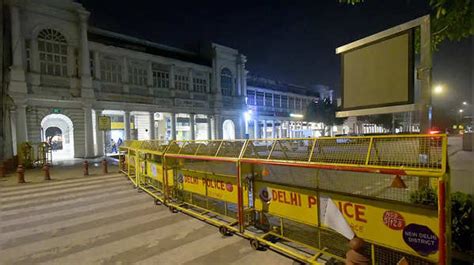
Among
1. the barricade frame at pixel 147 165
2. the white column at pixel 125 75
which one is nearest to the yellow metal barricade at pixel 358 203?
the barricade frame at pixel 147 165

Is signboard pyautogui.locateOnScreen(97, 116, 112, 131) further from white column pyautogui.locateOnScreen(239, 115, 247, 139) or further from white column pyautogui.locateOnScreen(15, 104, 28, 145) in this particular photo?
white column pyautogui.locateOnScreen(239, 115, 247, 139)

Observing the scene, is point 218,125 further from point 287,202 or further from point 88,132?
point 287,202

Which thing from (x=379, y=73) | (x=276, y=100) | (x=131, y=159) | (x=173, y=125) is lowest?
(x=131, y=159)

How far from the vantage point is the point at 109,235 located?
220 inches

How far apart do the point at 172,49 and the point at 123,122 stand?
1198 cm

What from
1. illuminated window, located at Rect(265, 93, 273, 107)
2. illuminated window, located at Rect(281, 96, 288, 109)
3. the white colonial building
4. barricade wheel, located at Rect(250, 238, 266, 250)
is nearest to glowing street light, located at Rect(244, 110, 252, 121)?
the white colonial building

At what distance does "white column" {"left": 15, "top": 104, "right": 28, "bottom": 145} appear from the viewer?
19.2m

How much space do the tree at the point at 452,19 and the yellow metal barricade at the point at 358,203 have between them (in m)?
2.27

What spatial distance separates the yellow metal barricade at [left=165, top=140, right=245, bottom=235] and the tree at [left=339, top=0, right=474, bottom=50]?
401 centimetres

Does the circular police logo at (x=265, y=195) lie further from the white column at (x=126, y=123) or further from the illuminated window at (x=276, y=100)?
the illuminated window at (x=276, y=100)

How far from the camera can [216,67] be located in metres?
34.0

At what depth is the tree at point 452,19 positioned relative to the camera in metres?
3.93

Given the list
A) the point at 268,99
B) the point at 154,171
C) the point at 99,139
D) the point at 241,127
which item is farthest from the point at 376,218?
the point at 268,99

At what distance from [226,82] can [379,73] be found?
31206mm
